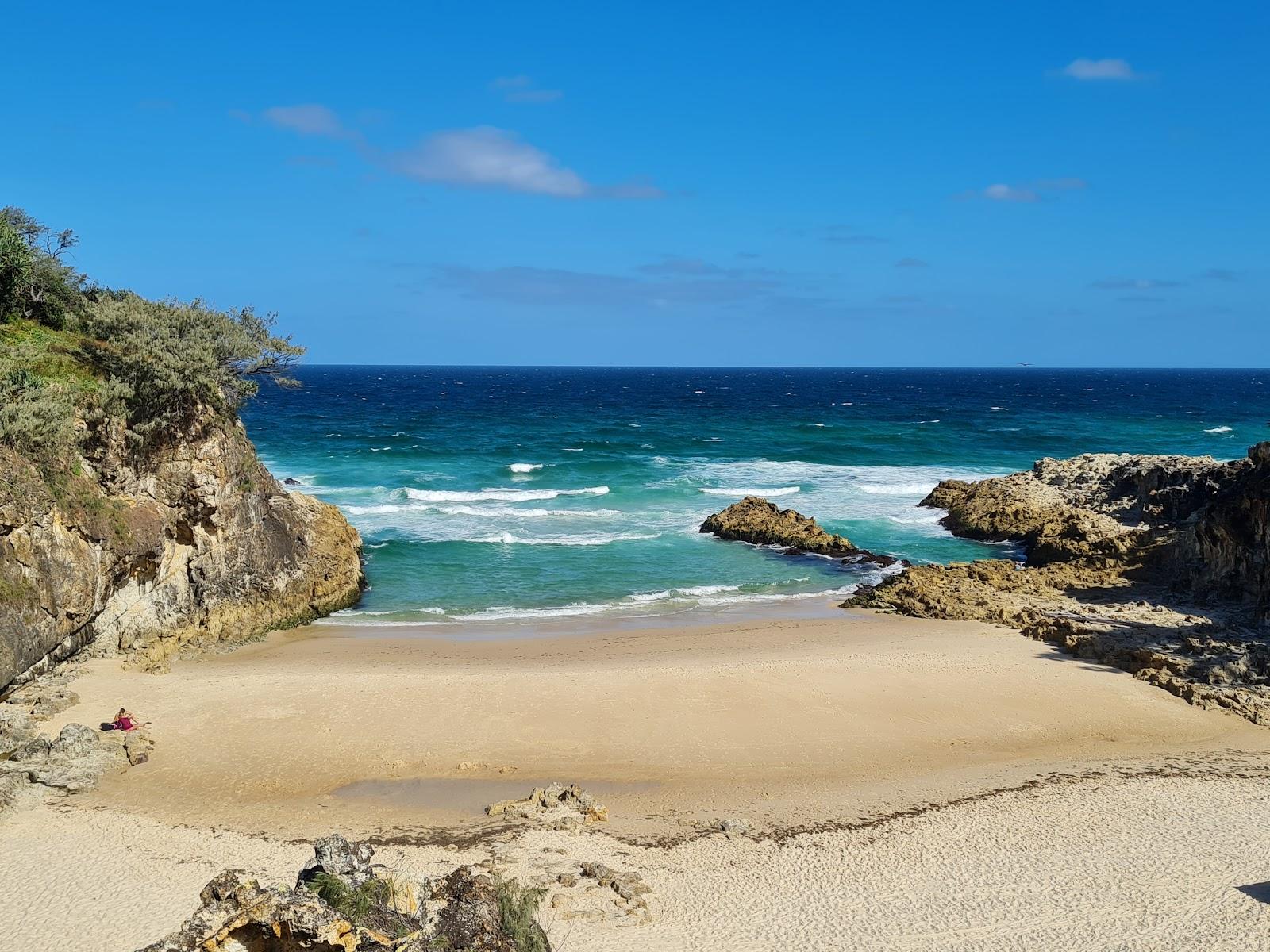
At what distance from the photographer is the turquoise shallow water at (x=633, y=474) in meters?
26.1

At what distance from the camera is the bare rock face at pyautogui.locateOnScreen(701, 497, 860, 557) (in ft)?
99.0

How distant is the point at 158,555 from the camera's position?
18.2 m

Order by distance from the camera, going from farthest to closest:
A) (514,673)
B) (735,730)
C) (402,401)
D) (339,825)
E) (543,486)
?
(402,401), (543,486), (514,673), (735,730), (339,825)

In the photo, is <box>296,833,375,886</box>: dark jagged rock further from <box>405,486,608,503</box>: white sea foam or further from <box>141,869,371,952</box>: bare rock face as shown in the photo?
<box>405,486,608,503</box>: white sea foam

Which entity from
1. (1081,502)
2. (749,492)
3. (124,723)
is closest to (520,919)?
(124,723)

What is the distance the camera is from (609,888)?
1034cm

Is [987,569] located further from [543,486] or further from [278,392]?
[278,392]

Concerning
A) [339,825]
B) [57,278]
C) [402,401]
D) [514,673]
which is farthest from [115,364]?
[402,401]

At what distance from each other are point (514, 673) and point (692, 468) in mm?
31596

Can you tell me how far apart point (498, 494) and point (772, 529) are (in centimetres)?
1383

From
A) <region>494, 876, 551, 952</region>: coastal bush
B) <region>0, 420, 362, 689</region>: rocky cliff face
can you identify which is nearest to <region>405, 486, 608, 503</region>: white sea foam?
<region>0, 420, 362, 689</region>: rocky cliff face

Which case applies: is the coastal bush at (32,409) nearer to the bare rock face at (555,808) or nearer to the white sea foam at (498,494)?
the bare rock face at (555,808)

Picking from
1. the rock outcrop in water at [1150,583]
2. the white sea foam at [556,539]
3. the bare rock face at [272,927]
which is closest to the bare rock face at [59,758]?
the bare rock face at [272,927]

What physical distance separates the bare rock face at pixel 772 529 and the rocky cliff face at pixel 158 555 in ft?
43.4
